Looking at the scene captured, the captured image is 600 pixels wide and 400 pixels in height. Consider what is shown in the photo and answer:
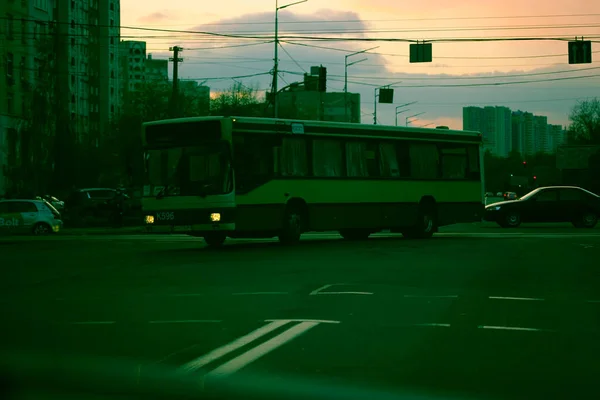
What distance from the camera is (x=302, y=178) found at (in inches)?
1049

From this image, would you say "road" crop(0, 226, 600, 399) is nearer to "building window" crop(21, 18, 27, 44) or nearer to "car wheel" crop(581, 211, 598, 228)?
"car wheel" crop(581, 211, 598, 228)

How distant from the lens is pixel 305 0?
169ft

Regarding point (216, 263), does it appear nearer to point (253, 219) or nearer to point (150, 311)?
point (253, 219)

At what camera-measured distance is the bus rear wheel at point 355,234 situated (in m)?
30.8

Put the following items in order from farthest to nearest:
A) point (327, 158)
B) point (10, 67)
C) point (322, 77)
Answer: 1. point (10, 67)
2. point (322, 77)
3. point (327, 158)

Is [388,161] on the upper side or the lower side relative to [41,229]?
upper

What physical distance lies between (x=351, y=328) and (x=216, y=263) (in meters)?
10.0

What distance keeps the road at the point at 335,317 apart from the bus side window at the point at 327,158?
221 inches

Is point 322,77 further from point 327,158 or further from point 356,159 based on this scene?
point 327,158

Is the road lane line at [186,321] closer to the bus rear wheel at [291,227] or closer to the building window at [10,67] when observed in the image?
the bus rear wheel at [291,227]

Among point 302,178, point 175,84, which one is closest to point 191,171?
point 302,178

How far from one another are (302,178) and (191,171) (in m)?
3.06

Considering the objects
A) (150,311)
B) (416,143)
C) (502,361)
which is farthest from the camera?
(416,143)

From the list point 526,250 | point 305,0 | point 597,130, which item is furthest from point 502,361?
point 597,130
